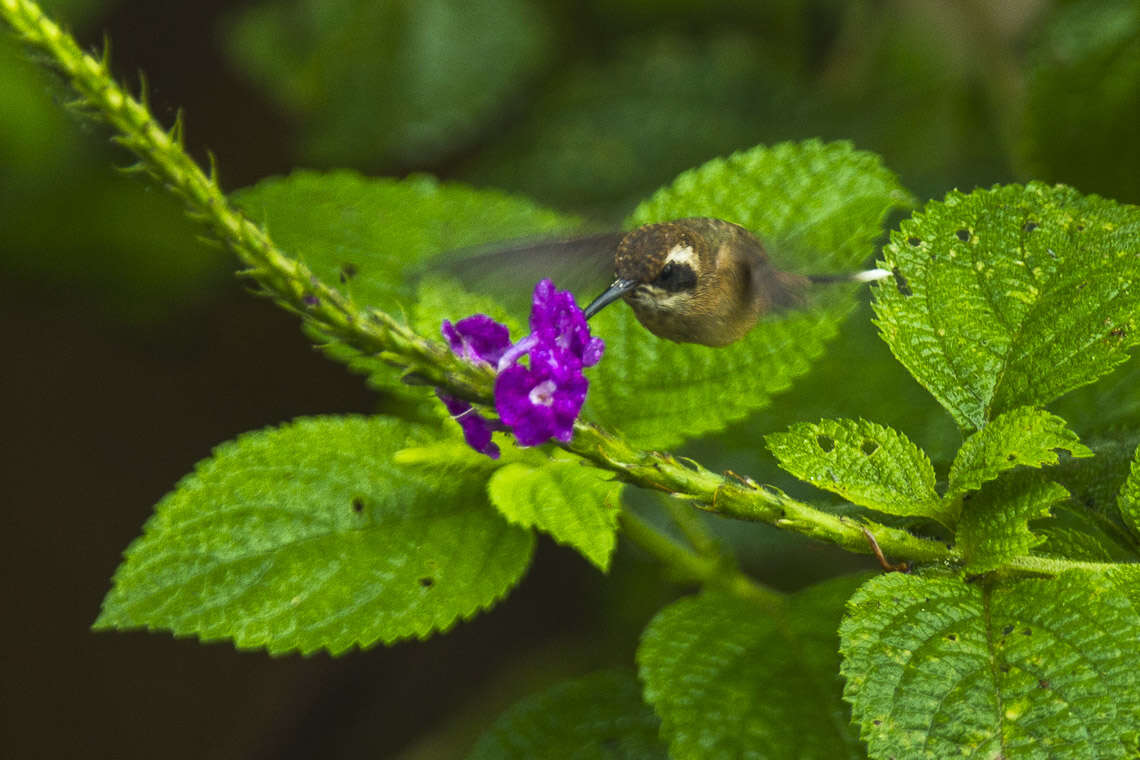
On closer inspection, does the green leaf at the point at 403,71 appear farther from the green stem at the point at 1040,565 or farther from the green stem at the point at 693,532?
the green stem at the point at 1040,565

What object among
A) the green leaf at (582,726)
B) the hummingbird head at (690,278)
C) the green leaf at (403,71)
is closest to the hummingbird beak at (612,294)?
the hummingbird head at (690,278)

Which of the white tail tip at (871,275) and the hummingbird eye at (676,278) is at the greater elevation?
the hummingbird eye at (676,278)

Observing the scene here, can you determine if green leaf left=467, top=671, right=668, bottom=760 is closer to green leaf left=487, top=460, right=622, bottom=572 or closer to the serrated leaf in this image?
green leaf left=487, top=460, right=622, bottom=572

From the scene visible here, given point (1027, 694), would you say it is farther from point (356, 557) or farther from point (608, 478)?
point (356, 557)

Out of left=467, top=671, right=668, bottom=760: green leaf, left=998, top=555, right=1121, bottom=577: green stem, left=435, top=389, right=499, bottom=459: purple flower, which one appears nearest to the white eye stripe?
left=435, top=389, right=499, bottom=459: purple flower

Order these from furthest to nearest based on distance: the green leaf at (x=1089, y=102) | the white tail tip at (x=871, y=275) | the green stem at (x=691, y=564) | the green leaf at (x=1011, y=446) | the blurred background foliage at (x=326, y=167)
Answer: the blurred background foliage at (x=326, y=167) < the green leaf at (x=1089, y=102) < the green stem at (x=691, y=564) < the white tail tip at (x=871, y=275) < the green leaf at (x=1011, y=446)

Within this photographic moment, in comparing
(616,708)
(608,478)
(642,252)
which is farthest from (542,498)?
(616,708)
